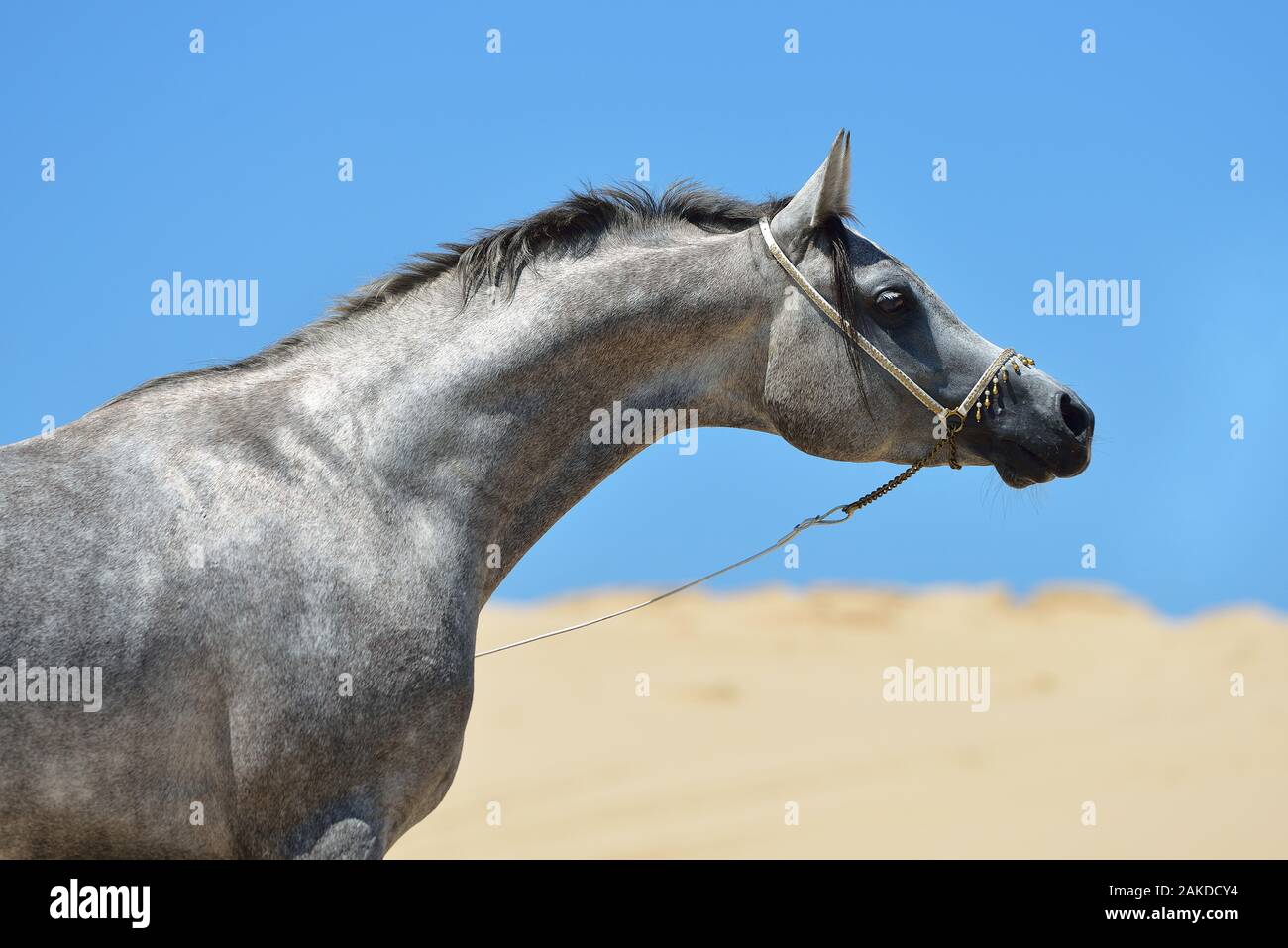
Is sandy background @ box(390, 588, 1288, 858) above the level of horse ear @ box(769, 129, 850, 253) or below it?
below

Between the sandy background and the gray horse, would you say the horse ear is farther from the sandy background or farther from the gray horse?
the sandy background

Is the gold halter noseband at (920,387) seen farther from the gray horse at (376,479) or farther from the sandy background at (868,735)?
the sandy background at (868,735)

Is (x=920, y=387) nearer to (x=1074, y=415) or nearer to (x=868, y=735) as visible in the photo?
(x=1074, y=415)

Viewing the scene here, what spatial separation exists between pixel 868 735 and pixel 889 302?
101 feet

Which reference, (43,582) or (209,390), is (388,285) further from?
(43,582)

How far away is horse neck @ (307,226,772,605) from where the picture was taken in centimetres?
479

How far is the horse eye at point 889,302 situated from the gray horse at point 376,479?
1 cm

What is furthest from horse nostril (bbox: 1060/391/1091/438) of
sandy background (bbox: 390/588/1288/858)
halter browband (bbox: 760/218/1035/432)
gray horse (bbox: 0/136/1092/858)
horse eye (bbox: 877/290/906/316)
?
sandy background (bbox: 390/588/1288/858)

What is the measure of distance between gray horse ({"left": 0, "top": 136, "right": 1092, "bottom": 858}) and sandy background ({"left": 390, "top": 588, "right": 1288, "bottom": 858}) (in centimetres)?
2004

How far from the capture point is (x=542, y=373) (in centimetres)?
495

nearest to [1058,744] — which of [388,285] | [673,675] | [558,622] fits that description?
[673,675]

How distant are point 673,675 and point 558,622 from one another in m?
8.27

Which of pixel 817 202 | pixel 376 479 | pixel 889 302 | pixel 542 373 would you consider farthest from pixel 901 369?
pixel 376 479
